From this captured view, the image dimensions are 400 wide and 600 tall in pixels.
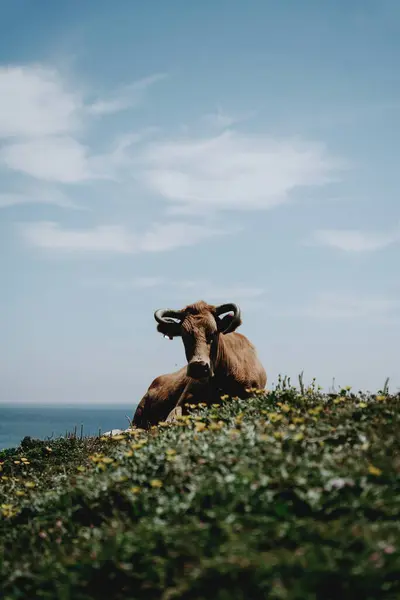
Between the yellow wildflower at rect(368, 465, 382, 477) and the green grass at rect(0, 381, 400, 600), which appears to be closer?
the green grass at rect(0, 381, 400, 600)

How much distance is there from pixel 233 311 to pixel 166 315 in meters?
1.48

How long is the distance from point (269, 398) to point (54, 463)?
18.7ft

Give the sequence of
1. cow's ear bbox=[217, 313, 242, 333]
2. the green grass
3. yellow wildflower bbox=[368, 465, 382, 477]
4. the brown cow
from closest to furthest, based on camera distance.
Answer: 1. the green grass
2. yellow wildflower bbox=[368, 465, 382, 477]
3. the brown cow
4. cow's ear bbox=[217, 313, 242, 333]

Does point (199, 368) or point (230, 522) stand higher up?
point (199, 368)

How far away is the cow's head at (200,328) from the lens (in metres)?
13.6

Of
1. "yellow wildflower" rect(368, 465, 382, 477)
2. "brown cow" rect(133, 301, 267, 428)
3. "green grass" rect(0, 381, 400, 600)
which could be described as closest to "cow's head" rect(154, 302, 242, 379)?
"brown cow" rect(133, 301, 267, 428)

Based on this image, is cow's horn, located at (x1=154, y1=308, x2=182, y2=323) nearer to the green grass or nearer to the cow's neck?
the cow's neck

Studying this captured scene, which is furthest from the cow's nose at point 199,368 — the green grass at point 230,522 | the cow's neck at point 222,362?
the green grass at point 230,522

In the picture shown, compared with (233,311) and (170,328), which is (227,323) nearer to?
(233,311)

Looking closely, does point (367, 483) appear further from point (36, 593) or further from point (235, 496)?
point (36, 593)

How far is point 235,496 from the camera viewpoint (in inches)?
218

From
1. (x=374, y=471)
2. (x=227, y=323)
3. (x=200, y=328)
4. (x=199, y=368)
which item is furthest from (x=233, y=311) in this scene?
(x=374, y=471)

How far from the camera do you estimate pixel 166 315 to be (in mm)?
14820

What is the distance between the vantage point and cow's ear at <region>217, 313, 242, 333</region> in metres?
14.5
